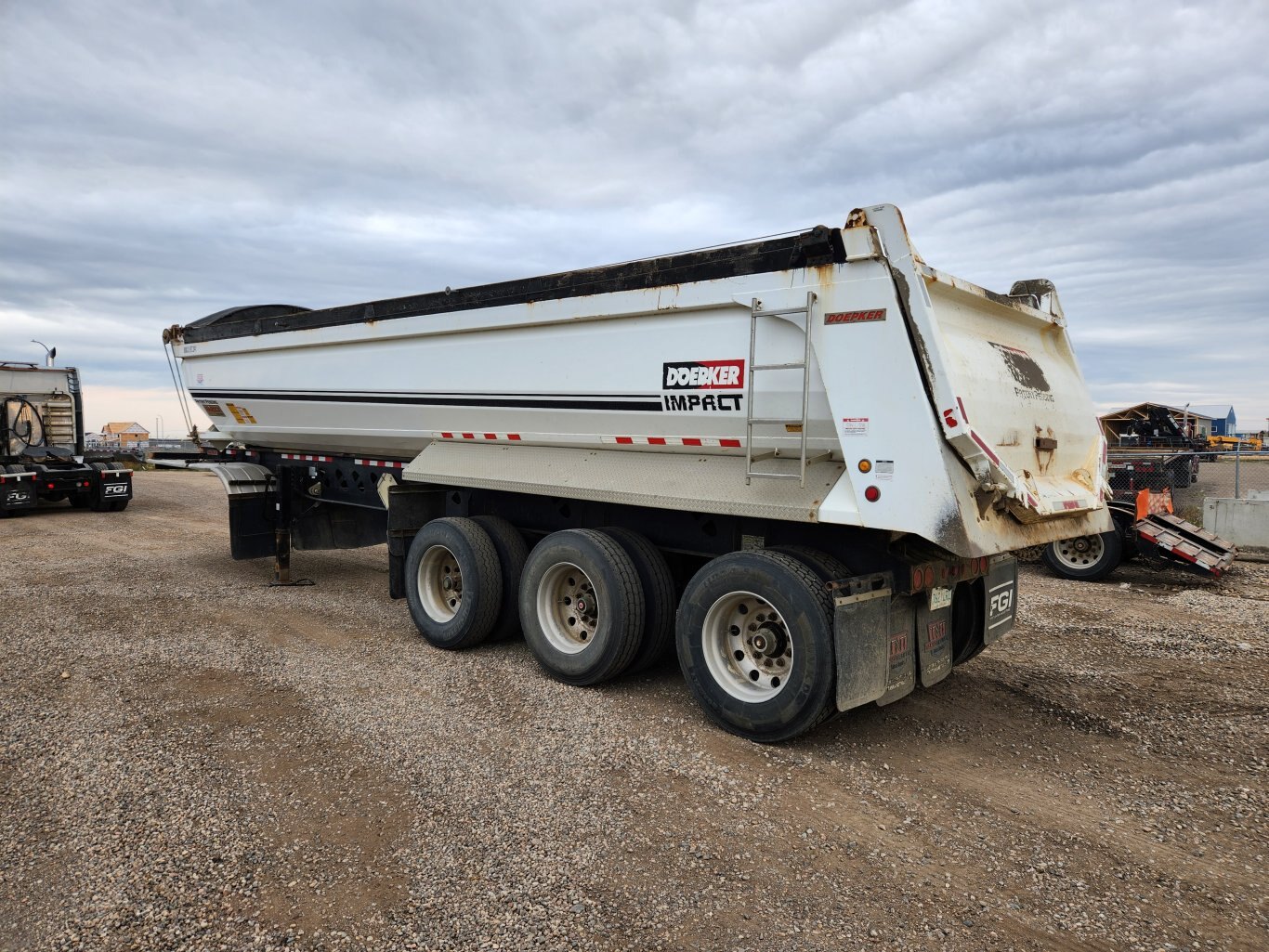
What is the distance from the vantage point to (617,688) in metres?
5.43

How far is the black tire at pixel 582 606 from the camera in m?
5.21

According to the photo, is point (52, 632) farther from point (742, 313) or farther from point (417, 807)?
point (742, 313)

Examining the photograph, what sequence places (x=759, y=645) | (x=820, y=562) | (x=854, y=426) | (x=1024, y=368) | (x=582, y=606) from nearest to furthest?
(x=854, y=426) < (x=820, y=562) < (x=759, y=645) < (x=1024, y=368) < (x=582, y=606)

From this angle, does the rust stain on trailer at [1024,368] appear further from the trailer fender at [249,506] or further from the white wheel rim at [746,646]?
the trailer fender at [249,506]

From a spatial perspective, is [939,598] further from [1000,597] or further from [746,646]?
[746,646]

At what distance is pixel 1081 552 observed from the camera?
9.59 m

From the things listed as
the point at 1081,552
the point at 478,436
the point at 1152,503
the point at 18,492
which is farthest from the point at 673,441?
the point at 18,492

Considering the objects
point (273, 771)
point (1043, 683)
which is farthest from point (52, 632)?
point (1043, 683)

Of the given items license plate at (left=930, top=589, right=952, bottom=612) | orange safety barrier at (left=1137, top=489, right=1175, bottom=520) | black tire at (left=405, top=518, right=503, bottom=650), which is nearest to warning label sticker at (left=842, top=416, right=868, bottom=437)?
license plate at (left=930, top=589, right=952, bottom=612)

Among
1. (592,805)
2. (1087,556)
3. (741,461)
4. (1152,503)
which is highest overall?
Result: (741,461)

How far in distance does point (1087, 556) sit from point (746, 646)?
666 cm

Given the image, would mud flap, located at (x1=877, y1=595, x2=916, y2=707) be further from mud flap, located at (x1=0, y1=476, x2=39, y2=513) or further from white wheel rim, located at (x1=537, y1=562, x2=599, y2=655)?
mud flap, located at (x1=0, y1=476, x2=39, y2=513)

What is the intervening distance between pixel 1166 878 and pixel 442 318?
5470 mm

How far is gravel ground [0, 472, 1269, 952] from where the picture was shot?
117 inches
